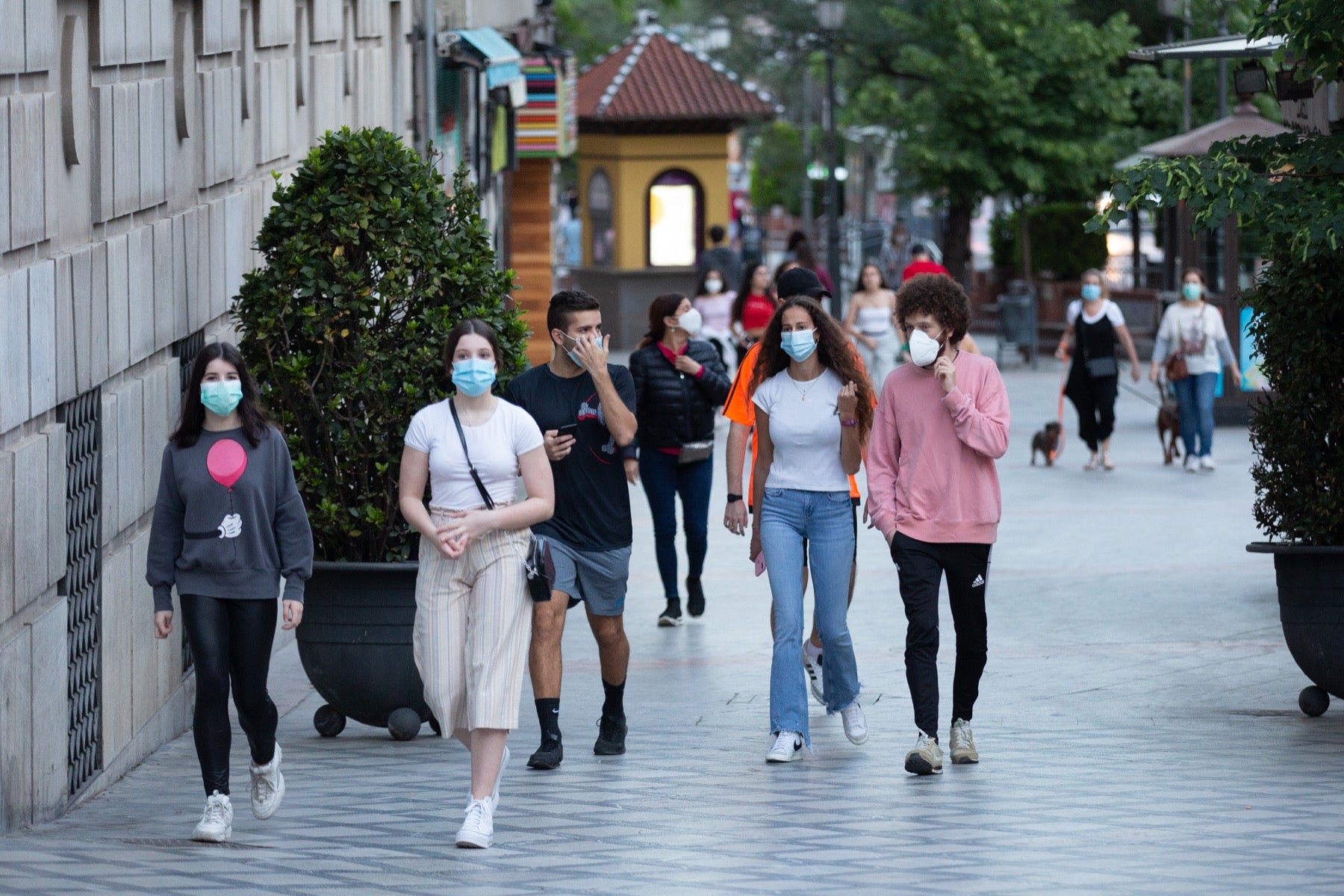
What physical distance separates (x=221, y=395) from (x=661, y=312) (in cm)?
448

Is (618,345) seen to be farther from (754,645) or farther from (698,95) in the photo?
(754,645)

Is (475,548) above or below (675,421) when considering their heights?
below

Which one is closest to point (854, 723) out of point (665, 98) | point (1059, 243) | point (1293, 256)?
point (1293, 256)

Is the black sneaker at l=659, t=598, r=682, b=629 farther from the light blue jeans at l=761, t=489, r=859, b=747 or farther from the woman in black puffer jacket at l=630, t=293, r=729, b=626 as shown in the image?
the light blue jeans at l=761, t=489, r=859, b=747

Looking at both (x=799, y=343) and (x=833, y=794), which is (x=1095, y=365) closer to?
(x=799, y=343)

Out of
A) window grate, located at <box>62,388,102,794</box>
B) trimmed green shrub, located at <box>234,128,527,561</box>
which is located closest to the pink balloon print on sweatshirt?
window grate, located at <box>62,388,102,794</box>

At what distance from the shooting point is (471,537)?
659 cm

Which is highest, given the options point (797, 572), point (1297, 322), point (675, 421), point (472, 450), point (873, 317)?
point (873, 317)

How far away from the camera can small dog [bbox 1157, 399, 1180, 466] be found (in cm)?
1892

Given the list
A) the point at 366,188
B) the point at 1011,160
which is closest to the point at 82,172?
the point at 366,188

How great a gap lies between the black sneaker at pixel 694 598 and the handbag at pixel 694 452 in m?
0.79

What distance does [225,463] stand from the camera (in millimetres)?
6516

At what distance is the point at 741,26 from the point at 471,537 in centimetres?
3801

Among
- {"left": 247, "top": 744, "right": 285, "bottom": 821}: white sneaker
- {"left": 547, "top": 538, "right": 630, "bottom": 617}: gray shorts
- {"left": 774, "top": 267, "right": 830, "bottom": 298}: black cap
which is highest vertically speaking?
{"left": 774, "top": 267, "right": 830, "bottom": 298}: black cap
